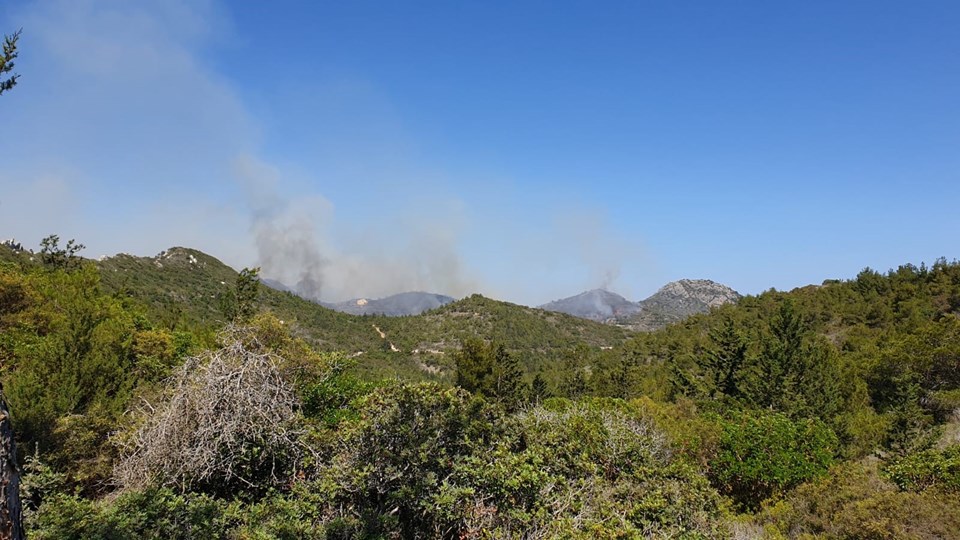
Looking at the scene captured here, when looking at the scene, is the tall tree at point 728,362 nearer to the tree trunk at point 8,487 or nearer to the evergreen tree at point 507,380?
the evergreen tree at point 507,380

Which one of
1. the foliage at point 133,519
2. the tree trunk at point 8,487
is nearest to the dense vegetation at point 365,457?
the foliage at point 133,519

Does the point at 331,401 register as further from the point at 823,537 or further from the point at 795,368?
the point at 795,368

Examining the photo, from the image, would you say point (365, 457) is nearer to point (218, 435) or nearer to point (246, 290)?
point (218, 435)

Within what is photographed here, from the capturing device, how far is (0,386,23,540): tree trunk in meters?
2.85

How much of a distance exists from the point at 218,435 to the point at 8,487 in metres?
4.68

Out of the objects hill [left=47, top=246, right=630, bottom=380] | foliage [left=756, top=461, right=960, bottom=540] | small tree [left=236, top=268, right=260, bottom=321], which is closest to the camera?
foliage [left=756, top=461, right=960, bottom=540]

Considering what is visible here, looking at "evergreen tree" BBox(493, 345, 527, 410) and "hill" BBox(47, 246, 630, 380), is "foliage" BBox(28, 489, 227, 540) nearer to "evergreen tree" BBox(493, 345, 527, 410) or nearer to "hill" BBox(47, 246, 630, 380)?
"evergreen tree" BBox(493, 345, 527, 410)

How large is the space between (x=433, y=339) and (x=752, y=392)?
5631 centimetres

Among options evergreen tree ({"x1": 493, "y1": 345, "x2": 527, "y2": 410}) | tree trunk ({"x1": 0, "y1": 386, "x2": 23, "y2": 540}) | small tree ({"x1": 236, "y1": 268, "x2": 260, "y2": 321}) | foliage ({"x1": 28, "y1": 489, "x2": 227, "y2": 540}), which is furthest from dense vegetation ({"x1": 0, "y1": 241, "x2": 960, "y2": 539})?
evergreen tree ({"x1": 493, "y1": 345, "x2": 527, "y2": 410})

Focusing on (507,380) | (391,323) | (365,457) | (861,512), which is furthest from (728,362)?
(391,323)

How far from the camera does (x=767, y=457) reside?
12.4 m

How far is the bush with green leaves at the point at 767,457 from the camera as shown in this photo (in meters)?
12.1

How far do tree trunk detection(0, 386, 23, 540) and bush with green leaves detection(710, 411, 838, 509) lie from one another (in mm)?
14170

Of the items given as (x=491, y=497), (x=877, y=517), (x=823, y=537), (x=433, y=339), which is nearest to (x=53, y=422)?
(x=491, y=497)
